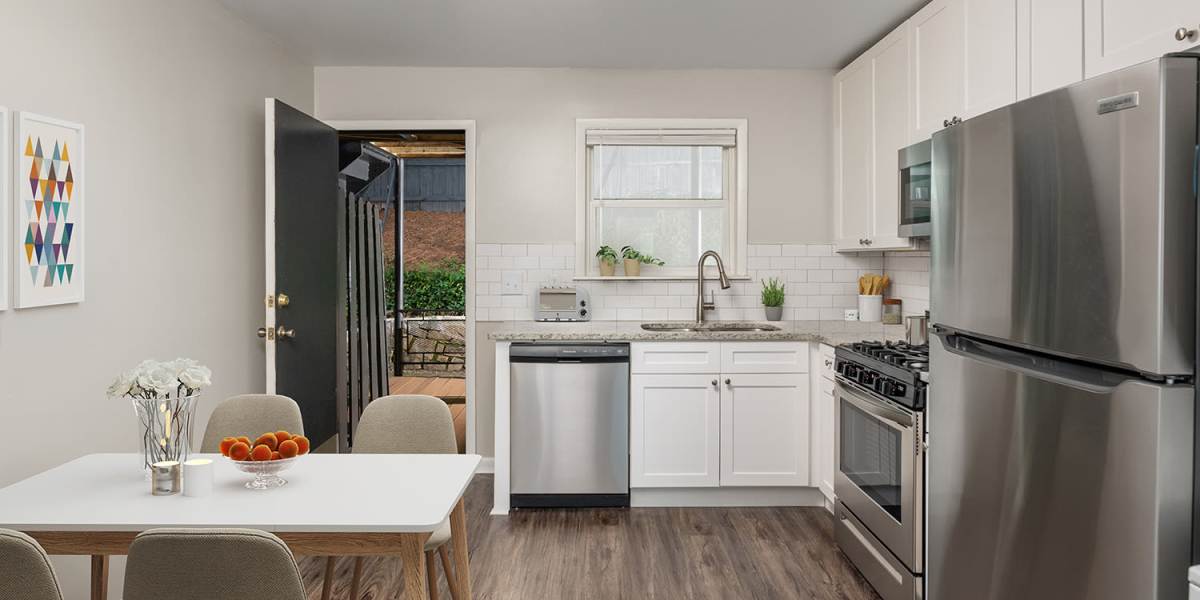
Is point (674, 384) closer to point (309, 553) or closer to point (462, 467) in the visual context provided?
point (462, 467)

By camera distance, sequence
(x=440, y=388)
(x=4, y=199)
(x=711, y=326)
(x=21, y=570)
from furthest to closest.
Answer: (x=440, y=388) → (x=711, y=326) → (x=4, y=199) → (x=21, y=570)

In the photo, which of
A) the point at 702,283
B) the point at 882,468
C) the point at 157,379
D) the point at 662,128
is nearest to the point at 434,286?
the point at 662,128

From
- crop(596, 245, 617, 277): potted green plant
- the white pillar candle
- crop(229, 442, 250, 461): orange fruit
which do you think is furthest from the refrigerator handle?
crop(596, 245, 617, 277): potted green plant

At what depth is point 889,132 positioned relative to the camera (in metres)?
4.02

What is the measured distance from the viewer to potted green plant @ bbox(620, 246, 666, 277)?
501 centimetres

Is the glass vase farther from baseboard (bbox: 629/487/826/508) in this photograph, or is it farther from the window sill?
the window sill

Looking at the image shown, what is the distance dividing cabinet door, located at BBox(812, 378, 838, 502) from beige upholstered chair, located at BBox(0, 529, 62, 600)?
332cm

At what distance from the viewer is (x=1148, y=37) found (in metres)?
2.14

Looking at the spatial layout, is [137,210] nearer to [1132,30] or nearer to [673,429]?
[673,429]

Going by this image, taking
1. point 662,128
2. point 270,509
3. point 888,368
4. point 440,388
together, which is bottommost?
point 440,388

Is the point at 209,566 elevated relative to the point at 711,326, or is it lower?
lower

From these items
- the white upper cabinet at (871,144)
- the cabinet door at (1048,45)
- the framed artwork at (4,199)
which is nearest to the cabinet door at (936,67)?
the white upper cabinet at (871,144)

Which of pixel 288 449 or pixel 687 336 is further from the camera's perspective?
pixel 687 336

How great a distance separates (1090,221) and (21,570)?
213cm
